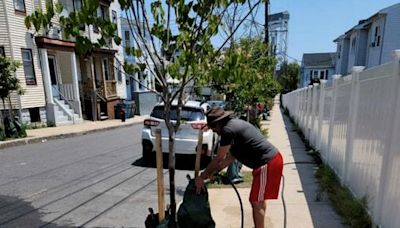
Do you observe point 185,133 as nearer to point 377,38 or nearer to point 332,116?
point 332,116

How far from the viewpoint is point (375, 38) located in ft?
74.5

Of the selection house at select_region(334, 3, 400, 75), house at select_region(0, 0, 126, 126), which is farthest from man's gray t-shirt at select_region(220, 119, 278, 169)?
house at select_region(334, 3, 400, 75)

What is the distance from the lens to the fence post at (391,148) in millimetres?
2887

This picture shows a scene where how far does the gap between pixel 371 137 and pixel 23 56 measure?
50.6 ft

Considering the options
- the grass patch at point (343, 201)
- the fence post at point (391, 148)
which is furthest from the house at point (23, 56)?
the fence post at point (391, 148)

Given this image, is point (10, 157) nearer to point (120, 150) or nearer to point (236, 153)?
point (120, 150)

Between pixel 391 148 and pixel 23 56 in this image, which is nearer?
pixel 391 148

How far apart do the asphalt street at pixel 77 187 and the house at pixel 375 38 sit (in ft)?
55.6

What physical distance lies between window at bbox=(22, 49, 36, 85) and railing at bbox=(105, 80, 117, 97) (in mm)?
5652

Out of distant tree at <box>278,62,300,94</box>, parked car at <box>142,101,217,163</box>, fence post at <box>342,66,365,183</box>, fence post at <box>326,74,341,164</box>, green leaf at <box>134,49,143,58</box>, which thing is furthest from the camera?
distant tree at <box>278,62,300,94</box>

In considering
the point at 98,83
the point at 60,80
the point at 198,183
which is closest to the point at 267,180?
the point at 198,183

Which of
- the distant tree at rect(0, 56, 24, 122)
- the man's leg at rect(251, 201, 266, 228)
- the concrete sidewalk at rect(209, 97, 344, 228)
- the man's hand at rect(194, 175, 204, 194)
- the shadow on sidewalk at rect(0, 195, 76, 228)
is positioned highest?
the distant tree at rect(0, 56, 24, 122)

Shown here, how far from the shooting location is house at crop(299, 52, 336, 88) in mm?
40469

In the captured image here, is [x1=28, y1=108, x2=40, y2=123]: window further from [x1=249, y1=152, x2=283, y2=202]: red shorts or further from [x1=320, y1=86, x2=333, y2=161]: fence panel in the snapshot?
[x1=249, y1=152, x2=283, y2=202]: red shorts
